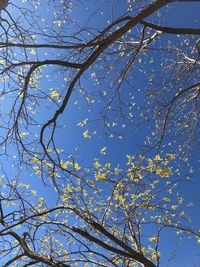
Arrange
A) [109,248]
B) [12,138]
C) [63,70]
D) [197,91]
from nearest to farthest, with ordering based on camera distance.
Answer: [109,248] < [12,138] < [63,70] < [197,91]

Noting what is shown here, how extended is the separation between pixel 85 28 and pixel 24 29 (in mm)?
1743

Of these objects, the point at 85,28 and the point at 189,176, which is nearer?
the point at 85,28

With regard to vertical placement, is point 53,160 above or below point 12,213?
above

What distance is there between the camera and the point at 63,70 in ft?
20.6

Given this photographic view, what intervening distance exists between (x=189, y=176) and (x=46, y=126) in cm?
A: 231

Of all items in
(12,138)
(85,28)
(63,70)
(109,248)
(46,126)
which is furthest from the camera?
(63,70)

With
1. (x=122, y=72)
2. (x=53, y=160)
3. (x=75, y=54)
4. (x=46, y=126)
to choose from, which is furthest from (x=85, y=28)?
(x=53, y=160)

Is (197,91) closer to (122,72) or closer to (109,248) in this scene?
(122,72)

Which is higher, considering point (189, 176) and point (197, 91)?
point (197, 91)

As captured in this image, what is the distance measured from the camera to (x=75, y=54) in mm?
5727

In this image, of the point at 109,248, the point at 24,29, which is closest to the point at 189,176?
the point at 109,248

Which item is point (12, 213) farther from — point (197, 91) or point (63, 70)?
point (197, 91)

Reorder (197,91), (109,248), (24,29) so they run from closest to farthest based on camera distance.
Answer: (109,248)
(24,29)
(197,91)

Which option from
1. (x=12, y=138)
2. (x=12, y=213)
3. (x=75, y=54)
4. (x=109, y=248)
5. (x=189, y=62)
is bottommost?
(x=109, y=248)
